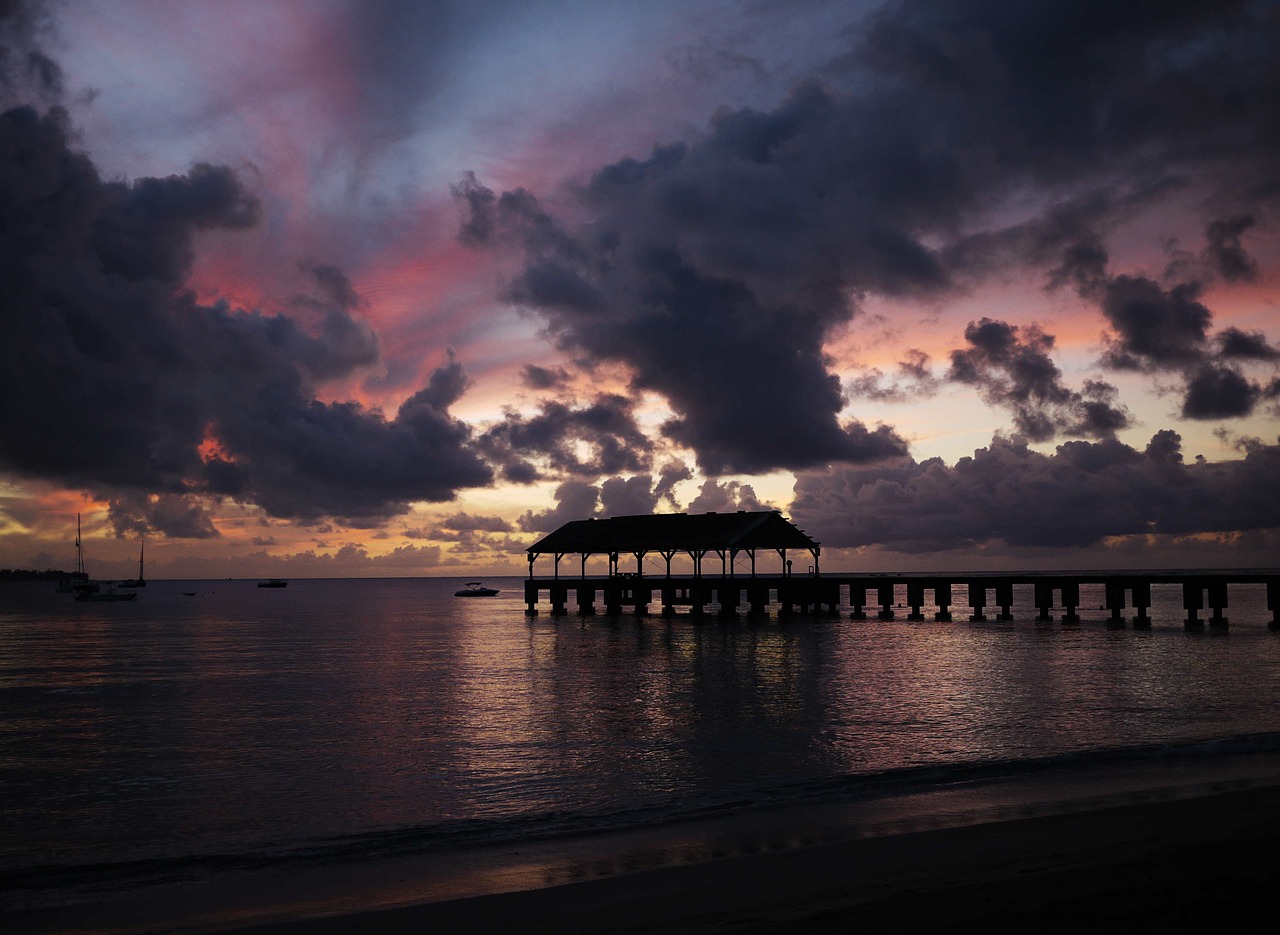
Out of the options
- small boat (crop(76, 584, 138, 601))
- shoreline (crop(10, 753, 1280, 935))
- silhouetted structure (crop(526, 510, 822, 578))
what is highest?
silhouetted structure (crop(526, 510, 822, 578))

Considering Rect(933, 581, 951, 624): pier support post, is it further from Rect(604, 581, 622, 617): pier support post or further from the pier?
Rect(604, 581, 622, 617): pier support post

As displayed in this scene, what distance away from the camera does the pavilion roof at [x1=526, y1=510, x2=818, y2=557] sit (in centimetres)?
6162

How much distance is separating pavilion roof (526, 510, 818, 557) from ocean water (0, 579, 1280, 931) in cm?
2138

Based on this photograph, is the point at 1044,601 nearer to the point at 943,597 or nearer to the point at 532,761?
the point at 943,597

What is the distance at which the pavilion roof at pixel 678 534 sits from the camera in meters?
61.6

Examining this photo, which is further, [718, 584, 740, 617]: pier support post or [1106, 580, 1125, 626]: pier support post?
[718, 584, 740, 617]: pier support post

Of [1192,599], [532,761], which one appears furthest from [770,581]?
[532,761]

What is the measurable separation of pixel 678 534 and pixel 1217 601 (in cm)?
3348

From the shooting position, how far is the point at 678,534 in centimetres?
6456

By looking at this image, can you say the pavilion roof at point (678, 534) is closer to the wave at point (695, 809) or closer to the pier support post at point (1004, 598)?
the pier support post at point (1004, 598)

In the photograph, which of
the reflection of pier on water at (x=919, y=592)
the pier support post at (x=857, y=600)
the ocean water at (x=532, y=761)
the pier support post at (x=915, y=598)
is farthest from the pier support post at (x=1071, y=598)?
the ocean water at (x=532, y=761)

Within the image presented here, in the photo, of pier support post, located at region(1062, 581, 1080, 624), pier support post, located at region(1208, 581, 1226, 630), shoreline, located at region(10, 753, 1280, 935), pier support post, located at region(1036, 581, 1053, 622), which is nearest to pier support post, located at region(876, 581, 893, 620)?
pier support post, located at region(1036, 581, 1053, 622)

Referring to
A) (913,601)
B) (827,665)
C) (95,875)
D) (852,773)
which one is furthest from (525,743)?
(913,601)

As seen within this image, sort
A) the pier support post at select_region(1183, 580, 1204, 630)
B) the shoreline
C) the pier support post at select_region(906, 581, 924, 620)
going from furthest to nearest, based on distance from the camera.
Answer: the pier support post at select_region(906, 581, 924, 620), the pier support post at select_region(1183, 580, 1204, 630), the shoreline
